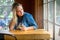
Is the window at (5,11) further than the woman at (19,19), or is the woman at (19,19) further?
the window at (5,11)

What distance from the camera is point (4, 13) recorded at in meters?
5.03

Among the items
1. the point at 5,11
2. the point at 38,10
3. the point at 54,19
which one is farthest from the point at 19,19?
the point at 5,11

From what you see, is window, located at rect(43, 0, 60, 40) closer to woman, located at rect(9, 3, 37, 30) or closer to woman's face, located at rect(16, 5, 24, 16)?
woman, located at rect(9, 3, 37, 30)

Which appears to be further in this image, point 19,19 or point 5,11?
point 5,11

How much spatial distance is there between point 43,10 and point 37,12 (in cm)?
19

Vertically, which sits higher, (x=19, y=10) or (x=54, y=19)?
(x=19, y=10)

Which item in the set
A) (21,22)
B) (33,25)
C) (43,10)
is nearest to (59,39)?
(33,25)

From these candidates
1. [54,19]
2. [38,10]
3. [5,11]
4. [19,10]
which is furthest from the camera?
[5,11]

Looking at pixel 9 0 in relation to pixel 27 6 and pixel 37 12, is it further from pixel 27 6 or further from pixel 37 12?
pixel 37 12

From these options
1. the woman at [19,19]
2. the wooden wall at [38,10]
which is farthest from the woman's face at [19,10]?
the wooden wall at [38,10]

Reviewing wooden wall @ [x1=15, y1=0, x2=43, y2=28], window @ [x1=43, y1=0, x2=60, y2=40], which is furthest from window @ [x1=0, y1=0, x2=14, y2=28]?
window @ [x1=43, y1=0, x2=60, y2=40]

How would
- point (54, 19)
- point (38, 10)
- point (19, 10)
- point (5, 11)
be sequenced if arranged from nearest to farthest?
1. point (19, 10)
2. point (54, 19)
3. point (38, 10)
4. point (5, 11)

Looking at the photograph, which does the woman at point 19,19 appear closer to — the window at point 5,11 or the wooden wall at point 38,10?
the wooden wall at point 38,10

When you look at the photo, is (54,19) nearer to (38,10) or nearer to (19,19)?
(19,19)
